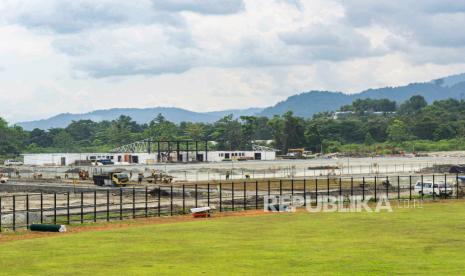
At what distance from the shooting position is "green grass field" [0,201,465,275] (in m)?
28.1

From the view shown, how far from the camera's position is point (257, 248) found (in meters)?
34.1

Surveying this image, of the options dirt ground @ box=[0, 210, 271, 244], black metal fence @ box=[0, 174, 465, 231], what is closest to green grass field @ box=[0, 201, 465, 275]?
dirt ground @ box=[0, 210, 271, 244]

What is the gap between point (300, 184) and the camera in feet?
324

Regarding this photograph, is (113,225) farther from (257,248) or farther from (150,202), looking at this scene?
(150,202)

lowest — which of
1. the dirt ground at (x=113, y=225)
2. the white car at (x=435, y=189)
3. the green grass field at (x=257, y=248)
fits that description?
the dirt ground at (x=113, y=225)

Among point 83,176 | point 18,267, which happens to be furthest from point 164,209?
point 83,176

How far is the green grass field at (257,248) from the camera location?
28.1 m

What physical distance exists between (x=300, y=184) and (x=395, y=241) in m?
62.7

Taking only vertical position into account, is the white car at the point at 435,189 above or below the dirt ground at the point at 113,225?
above

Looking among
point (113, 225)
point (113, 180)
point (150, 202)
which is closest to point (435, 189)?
point (150, 202)

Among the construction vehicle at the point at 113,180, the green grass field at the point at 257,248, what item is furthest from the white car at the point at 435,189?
the construction vehicle at the point at 113,180

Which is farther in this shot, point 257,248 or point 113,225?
point 113,225

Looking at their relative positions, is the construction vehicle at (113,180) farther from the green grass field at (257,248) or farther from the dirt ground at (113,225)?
the green grass field at (257,248)

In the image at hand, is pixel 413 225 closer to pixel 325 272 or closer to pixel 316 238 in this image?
pixel 316 238
